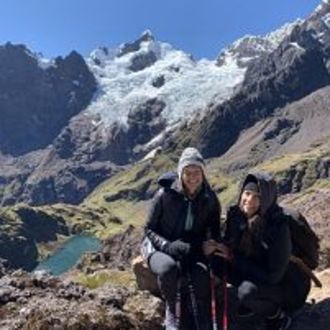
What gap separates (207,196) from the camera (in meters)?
14.3

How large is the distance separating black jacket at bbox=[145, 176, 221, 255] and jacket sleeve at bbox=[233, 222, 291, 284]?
111 centimetres

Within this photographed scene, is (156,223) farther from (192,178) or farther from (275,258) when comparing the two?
(275,258)

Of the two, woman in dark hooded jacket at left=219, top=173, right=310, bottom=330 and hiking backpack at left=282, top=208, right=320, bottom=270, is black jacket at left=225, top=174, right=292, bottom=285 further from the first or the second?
hiking backpack at left=282, top=208, right=320, bottom=270

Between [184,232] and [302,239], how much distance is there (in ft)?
7.65

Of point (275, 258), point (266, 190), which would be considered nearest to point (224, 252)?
point (275, 258)

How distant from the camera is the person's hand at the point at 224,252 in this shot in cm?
1399

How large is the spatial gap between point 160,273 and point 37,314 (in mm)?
2411

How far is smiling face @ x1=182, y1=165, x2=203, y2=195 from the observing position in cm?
1405

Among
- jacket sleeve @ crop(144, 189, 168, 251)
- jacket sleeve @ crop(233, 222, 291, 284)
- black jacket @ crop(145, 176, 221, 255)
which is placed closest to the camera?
jacket sleeve @ crop(233, 222, 291, 284)

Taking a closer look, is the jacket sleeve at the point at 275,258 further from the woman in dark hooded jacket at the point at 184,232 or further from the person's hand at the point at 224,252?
the woman in dark hooded jacket at the point at 184,232

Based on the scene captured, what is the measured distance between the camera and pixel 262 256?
14.1m

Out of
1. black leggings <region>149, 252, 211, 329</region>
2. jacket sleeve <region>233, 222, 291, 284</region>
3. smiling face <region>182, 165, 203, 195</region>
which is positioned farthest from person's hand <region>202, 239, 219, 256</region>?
smiling face <region>182, 165, 203, 195</region>

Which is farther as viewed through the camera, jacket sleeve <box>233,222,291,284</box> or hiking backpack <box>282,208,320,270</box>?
hiking backpack <box>282,208,320,270</box>

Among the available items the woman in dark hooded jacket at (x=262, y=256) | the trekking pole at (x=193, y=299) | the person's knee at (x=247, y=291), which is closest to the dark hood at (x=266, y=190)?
the woman in dark hooded jacket at (x=262, y=256)
